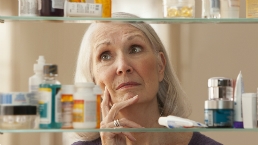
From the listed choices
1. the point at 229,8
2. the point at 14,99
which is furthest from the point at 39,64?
the point at 229,8

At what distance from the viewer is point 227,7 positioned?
1459 mm

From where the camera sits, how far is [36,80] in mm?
1445

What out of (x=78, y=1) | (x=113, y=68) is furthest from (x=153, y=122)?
(x=78, y=1)

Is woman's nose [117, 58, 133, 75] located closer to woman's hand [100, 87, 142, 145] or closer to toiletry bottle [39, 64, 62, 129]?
woman's hand [100, 87, 142, 145]

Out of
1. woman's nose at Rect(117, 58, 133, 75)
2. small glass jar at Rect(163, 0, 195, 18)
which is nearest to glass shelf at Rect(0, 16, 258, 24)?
small glass jar at Rect(163, 0, 195, 18)

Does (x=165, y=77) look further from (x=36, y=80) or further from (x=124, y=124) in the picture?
(x=36, y=80)

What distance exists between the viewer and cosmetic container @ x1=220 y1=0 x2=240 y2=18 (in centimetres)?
146

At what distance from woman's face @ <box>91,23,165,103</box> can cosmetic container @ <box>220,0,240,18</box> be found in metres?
0.22

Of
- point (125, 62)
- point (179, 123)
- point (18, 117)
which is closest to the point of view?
point (18, 117)

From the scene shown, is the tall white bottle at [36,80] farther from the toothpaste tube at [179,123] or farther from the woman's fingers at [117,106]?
the toothpaste tube at [179,123]

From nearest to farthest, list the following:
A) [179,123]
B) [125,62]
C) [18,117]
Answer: [18,117] < [179,123] < [125,62]

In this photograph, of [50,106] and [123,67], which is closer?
[50,106]

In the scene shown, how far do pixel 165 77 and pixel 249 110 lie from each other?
0.88 ft

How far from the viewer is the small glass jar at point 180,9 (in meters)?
1.46
